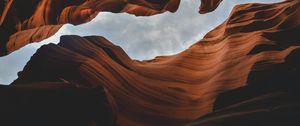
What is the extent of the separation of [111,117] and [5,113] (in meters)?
1.97

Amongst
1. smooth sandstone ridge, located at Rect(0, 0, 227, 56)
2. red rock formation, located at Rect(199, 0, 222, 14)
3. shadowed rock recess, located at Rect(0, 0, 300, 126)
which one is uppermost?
smooth sandstone ridge, located at Rect(0, 0, 227, 56)

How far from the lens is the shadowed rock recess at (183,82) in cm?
678

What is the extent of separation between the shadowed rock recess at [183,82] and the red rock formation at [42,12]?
1.62 meters

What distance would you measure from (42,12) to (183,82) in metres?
4.95

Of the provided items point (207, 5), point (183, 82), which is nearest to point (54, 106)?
point (183, 82)

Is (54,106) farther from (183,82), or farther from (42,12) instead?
(42,12)

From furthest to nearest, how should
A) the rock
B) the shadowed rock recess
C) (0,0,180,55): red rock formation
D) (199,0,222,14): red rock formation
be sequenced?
1. (199,0,222,14): red rock formation
2. (0,0,180,55): red rock formation
3. the rock
4. the shadowed rock recess

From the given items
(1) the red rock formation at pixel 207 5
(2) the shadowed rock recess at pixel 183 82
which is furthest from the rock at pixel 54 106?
(1) the red rock formation at pixel 207 5

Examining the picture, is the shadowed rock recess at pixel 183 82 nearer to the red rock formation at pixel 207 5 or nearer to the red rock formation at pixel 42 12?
the red rock formation at pixel 207 5

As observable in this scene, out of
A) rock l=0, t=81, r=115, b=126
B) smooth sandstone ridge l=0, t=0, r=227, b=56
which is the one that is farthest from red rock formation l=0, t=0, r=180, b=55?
rock l=0, t=81, r=115, b=126

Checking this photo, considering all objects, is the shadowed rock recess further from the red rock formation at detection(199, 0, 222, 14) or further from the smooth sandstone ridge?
the smooth sandstone ridge

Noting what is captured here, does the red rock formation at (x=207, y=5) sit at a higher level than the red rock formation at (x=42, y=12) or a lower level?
lower

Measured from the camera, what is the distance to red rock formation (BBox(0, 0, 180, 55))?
1179 centimetres

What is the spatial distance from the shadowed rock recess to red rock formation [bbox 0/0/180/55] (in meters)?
1.62
